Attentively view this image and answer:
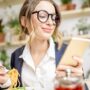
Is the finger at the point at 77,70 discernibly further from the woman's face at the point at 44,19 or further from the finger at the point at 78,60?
the woman's face at the point at 44,19

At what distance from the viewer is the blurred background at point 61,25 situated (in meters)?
1.36

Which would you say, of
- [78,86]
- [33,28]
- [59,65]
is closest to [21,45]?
[33,28]

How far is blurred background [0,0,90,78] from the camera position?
1.36 metres

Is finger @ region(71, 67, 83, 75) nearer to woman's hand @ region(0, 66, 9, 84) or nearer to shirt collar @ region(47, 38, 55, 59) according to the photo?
shirt collar @ region(47, 38, 55, 59)

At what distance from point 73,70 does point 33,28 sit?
0.76 ft

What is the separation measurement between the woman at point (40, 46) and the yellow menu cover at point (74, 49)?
0.10 meters

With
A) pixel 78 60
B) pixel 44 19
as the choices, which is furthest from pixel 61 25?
pixel 78 60

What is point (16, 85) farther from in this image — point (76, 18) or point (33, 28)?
point (76, 18)

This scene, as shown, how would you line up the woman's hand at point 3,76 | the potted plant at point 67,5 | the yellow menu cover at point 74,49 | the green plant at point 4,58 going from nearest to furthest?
the yellow menu cover at point 74,49
the woman's hand at point 3,76
the green plant at point 4,58
the potted plant at point 67,5

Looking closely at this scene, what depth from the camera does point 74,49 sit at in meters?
1.11

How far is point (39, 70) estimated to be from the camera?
4.10 ft

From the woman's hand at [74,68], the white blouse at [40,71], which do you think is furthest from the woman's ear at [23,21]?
the woman's hand at [74,68]

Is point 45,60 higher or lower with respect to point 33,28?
lower

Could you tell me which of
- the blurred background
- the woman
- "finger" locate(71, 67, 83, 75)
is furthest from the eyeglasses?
"finger" locate(71, 67, 83, 75)
